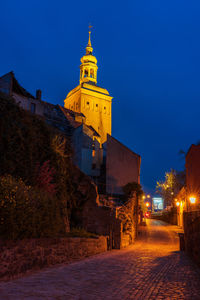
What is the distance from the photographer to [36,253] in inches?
297

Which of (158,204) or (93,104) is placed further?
(158,204)

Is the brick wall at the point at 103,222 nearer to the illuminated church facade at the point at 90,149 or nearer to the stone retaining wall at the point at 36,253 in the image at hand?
the stone retaining wall at the point at 36,253

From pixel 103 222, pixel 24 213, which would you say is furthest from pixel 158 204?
pixel 24 213

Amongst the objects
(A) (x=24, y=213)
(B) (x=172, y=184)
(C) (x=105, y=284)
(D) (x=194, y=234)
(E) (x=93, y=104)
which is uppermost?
(E) (x=93, y=104)

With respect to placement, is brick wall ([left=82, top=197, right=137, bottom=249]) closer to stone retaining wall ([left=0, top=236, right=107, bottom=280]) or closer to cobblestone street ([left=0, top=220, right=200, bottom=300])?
stone retaining wall ([left=0, top=236, right=107, bottom=280])

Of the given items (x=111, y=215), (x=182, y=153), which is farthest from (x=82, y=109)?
(x=111, y=215)

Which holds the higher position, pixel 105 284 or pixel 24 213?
pixel 24 213

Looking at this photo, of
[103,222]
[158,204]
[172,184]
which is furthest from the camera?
[158,204]

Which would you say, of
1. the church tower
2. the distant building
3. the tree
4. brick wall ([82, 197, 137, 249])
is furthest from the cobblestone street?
the distant building

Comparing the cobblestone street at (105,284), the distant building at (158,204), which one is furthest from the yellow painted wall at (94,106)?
the cobblestone street at (105,284)

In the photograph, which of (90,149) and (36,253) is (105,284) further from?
(90,149)

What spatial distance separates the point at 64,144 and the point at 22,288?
30.5 ft

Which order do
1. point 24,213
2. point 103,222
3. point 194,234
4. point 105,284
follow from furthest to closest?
point 103,222, point 194,234, point 24,213, point 105,284

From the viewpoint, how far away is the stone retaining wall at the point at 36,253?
6.44m
